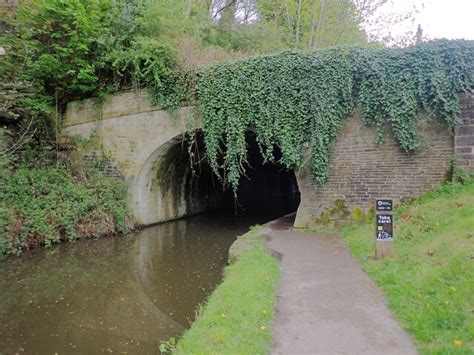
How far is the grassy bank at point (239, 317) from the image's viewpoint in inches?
141

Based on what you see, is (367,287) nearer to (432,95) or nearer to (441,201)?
(441,201)

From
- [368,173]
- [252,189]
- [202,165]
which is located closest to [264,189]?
[252,189]

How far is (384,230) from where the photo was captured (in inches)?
239

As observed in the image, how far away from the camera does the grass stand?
11.5ft

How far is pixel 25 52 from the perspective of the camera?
33.5ft

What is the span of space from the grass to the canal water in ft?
9.15

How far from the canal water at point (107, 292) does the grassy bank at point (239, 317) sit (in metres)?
0.70

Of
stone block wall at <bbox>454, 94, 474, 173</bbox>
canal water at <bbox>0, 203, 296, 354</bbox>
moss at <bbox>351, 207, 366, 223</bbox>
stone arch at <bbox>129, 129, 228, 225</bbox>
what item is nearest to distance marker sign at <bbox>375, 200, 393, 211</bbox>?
canal water at <bbox>0, 203, 296, 354</bbox>

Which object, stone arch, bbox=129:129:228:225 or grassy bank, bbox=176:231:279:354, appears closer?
grassy bank, bbox=176:231:279:354

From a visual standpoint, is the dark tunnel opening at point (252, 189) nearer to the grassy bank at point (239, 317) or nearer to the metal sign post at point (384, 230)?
the metal sign post at point (384, 230)

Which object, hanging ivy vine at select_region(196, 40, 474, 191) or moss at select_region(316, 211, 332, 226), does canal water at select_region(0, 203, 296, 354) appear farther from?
hanging ivy vine at select_region(196, 40, 474, 191)

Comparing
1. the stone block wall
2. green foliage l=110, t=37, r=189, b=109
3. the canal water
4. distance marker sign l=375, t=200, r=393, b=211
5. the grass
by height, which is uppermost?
green foliage l=110, t=37, r=189, b=109

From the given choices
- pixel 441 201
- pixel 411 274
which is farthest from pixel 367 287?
pixel 441 201

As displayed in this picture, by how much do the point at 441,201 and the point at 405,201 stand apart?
1.19 m
